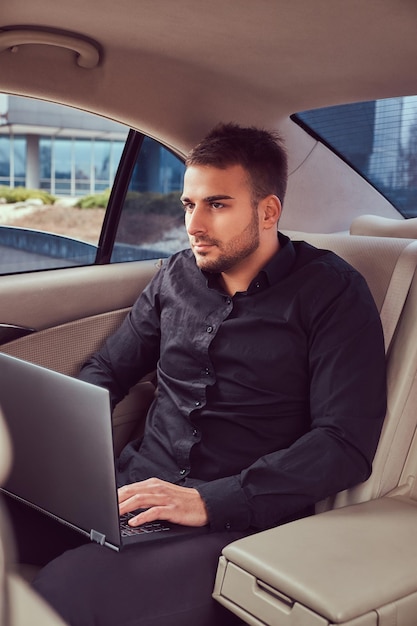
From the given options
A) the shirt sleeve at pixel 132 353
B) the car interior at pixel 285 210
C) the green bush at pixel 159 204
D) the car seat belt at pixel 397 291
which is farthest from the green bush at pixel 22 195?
the car seat belt at pixel 397 291

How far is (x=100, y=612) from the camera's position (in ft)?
4.07

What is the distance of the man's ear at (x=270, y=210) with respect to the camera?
1.77 meters

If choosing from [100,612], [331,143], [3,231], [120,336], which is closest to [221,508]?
[100,612]

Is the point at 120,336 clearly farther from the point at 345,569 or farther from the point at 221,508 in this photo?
the point at 345,569

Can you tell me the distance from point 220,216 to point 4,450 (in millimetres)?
725

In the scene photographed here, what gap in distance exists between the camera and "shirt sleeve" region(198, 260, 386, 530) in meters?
1.47

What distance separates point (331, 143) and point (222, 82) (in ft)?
1.90

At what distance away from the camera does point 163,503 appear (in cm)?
142

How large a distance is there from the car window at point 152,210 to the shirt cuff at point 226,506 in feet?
3.32

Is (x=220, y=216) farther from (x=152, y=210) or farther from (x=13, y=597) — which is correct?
(x=152, y=210)

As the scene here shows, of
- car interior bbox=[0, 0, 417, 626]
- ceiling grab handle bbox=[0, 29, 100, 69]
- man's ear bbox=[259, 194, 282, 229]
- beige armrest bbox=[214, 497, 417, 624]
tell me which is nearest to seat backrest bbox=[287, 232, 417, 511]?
car interior bbox=[0, 0, 417, 626]

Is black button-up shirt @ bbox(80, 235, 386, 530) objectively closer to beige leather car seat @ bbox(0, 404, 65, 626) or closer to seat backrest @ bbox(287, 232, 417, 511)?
seat backrest @ bbox(287, 232, 417, 511)

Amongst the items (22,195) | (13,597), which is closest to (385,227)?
(13,597)

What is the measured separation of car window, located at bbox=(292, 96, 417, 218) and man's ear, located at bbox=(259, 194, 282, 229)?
703 mm
